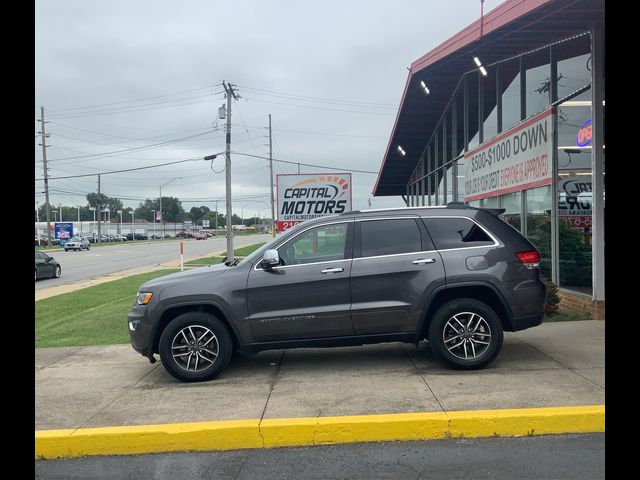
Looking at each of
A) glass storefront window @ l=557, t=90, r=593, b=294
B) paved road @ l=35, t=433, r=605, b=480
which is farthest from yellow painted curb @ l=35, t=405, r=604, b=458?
glass storefront window @ l=557, t=90, r=593, b=294

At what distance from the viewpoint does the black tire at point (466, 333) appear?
6215 mm

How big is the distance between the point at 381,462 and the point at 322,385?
175 centimetres

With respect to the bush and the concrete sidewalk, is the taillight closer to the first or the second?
the concrete sidewalk

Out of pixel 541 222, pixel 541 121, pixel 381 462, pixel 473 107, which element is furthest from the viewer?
pixel 473 107

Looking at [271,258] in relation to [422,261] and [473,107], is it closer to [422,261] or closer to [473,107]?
[422,261]

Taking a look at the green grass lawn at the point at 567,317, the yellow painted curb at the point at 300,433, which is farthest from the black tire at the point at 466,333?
the green grass lawn at the point at 567,317

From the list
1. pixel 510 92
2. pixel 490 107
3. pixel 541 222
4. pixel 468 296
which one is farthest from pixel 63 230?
pixel 468 296

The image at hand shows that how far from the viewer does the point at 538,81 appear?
1092 cm

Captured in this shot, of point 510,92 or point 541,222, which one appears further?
point 510,92

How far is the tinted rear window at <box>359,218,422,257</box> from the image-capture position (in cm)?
647

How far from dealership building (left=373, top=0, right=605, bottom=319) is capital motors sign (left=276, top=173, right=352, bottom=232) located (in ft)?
10.7

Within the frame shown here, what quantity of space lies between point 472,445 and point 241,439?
6.22 ft
